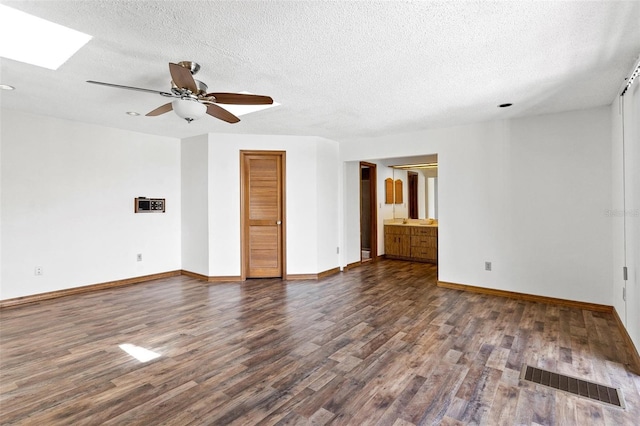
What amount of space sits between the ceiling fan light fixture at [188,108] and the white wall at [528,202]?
3.44 meters

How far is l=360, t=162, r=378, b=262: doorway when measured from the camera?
23.1 ft

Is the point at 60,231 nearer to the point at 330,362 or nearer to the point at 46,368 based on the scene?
the point at 46,368

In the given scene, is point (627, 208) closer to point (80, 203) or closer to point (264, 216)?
point (264, 216)

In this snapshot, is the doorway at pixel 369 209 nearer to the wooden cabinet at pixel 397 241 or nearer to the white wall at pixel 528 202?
the wooden cabinet at pixel 397 241

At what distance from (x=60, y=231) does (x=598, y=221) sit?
689cm

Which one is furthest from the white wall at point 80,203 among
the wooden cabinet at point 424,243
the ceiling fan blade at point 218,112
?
the wooden cabinet at point 424,243

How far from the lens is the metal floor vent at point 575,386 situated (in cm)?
211

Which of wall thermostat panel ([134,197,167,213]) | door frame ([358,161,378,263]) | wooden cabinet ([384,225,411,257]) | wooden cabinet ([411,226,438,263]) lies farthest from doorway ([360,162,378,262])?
wall thermostat panel ([134,197,167,213])

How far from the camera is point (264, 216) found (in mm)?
5512

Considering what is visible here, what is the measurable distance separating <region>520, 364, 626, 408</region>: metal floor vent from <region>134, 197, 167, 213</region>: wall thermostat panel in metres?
5.43

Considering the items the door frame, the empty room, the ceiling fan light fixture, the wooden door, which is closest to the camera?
the empty room

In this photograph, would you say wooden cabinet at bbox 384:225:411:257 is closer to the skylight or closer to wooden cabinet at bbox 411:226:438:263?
wooden cabinet at bbox 411:226:438:263

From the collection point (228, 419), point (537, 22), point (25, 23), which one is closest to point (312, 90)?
point (537, 22)

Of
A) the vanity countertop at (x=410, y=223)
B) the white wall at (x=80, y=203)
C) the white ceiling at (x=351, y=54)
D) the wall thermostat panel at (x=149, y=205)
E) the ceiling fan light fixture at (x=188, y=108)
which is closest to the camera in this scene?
the white ceiling at (x=351, y=54)
